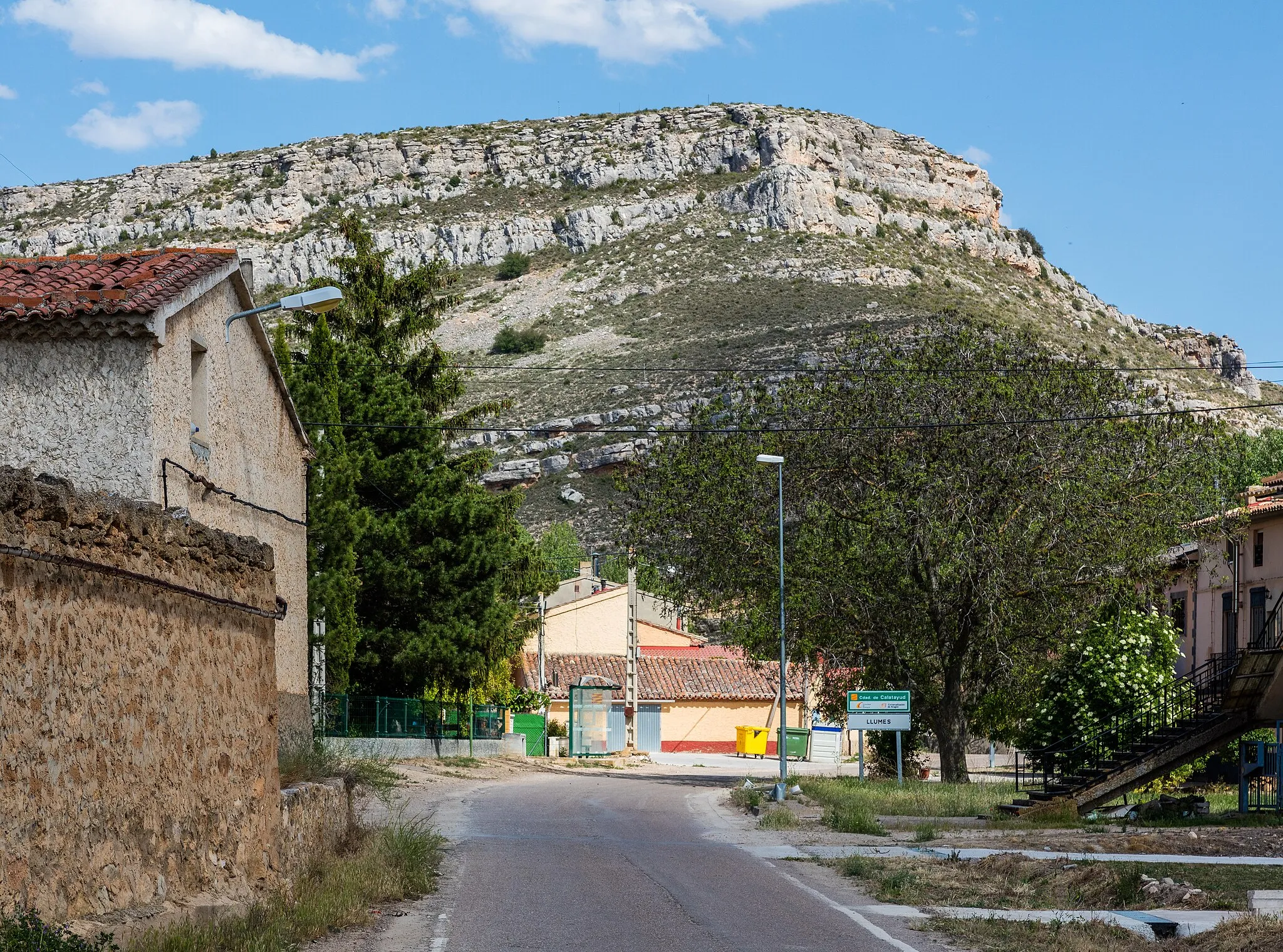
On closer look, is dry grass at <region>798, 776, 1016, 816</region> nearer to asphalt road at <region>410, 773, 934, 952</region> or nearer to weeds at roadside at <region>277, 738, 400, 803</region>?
asphalt road at <region>410, 773, 934, 952</region>

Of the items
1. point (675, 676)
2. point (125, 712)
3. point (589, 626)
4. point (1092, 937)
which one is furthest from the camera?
point (589, 626)

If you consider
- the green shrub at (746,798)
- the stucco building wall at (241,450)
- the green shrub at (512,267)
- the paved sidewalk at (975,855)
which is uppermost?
the green shrub at (512,267)

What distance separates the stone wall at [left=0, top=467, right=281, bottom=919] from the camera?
8234 mm

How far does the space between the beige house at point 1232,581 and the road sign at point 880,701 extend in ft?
27.7

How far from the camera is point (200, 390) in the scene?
802 inches

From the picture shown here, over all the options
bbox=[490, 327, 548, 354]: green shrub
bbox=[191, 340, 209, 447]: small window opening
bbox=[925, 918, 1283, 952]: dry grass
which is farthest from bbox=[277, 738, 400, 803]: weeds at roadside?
bbox=[490, 327, 548, 354]: green shrub

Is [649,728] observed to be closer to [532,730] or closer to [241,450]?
[532,730]

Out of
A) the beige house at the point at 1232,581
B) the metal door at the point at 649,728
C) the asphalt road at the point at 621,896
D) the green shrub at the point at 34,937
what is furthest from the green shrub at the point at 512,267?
the green shrub at the point at 34,937

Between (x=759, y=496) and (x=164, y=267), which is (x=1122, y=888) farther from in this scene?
(x=759, y=496)

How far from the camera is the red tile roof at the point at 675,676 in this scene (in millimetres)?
69750

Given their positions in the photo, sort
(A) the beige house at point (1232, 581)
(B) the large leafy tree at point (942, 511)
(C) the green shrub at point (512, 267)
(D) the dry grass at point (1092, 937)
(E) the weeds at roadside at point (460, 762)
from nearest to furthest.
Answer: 1. (D) the dry grass at point (1092, 937)
2. (B) the large leafy tree at point (942, 511)
3. (A) the beige house at point (1232, 581)
4. (E) the weeds at roadside at point (460, 762)
5. (C) the green shrub at point (512, 267)

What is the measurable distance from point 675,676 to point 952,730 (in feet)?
115

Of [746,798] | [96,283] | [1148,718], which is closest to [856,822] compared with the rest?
[746,798]

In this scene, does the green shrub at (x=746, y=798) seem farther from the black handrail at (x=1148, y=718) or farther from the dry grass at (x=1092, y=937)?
the dry grass at (x=1092, y=937)
